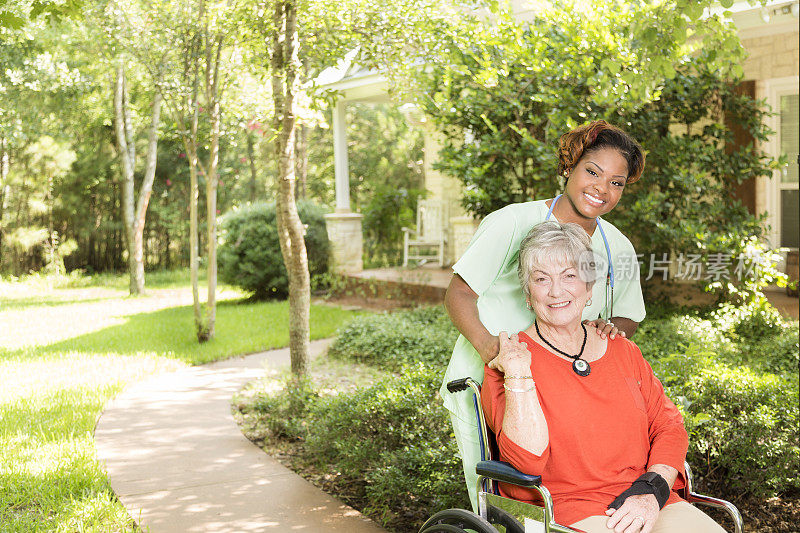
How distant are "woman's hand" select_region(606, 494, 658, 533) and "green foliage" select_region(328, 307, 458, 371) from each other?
12.8 feet

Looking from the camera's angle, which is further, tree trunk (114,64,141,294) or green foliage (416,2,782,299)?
tree trunk (114,64,141,294)

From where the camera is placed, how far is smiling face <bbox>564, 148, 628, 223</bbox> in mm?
2279

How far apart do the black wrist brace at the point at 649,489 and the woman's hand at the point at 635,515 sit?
0.01 metres

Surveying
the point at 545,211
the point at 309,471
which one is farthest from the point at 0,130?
the point at 545,211

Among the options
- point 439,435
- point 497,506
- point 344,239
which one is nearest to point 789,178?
point 344,239

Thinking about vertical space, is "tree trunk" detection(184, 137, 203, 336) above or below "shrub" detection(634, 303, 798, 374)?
above

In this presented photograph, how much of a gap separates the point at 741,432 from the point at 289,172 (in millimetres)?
3099

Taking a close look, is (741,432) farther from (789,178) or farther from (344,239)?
(344,239)

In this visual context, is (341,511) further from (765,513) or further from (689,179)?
(689,179)

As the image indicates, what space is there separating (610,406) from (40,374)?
4.89 m

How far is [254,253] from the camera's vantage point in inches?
424

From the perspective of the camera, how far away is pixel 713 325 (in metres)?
6.48

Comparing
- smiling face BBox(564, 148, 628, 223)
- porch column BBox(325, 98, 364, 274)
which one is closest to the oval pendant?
smiling face BBox(564, 148, 628, 223)

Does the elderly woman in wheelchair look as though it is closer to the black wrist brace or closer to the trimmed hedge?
the black wrist brace
